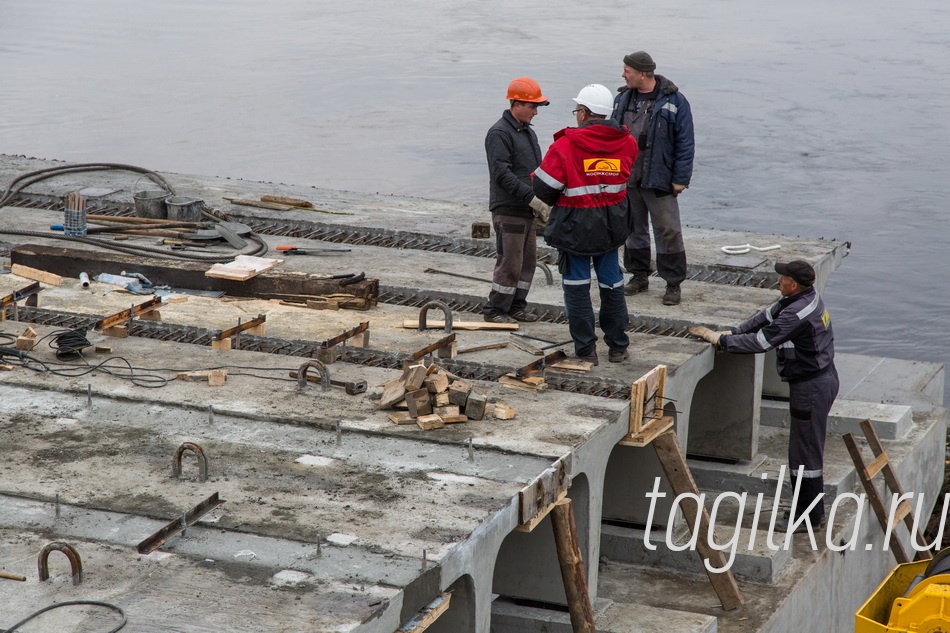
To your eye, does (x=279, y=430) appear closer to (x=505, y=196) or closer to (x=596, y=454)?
(x=596, y=454)

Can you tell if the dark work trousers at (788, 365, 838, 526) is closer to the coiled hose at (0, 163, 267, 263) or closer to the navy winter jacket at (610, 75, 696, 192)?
the navy winter jacket at (610, 75, 696, 192)

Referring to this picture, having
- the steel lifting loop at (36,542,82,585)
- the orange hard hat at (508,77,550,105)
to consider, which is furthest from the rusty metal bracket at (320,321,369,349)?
the steel lifting loop at (36,542,82,585)

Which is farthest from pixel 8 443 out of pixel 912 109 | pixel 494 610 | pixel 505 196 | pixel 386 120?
pixel 912 109

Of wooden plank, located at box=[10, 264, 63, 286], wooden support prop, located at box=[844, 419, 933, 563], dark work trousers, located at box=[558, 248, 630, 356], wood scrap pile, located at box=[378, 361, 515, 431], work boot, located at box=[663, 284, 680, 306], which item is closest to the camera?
wood scrap pile, located at box=[378, 361, 515, 431]

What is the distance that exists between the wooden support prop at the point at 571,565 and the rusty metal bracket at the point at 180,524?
2.11m

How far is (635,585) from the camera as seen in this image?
408 inches

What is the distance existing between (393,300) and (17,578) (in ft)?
20.1

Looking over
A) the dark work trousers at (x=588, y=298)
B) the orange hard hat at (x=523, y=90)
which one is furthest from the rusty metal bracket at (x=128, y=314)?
the dark work trousers at (x=588, y=298)

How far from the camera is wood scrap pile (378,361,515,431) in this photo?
8.69 meters

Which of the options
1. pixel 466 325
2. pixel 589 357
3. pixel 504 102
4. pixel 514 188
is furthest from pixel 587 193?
pixel 504 102

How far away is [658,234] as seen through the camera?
11.3m

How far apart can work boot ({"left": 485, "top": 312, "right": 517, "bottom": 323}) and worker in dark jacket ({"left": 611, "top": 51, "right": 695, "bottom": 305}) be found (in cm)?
141

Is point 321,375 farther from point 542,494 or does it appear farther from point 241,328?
point 542,494

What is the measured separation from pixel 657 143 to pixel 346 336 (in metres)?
2.99
